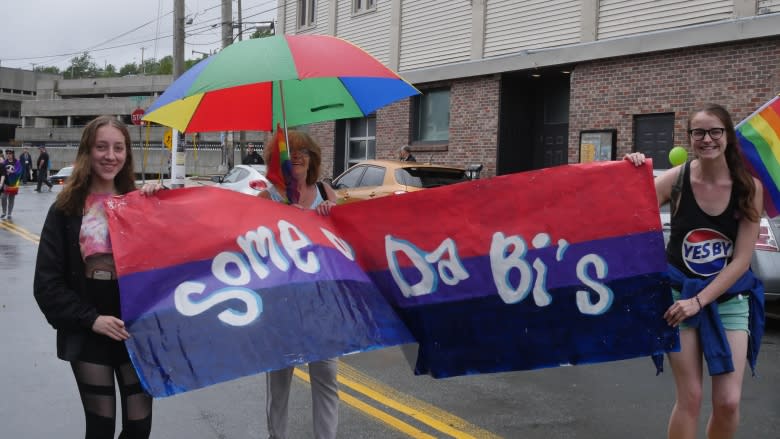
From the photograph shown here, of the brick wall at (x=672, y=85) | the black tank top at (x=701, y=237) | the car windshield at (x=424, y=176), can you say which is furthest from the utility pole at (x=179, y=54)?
the black tank top at (x=701, y=237)

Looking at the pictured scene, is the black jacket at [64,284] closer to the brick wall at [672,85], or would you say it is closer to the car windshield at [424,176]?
the car windshield at [424,176]

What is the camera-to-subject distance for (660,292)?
372 centimetres

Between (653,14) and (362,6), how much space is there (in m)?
11.3

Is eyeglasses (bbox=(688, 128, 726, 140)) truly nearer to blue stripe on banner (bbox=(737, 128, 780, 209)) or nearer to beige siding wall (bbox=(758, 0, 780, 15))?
blue stripe on banner (bbox=(737, 128, 780, 209))

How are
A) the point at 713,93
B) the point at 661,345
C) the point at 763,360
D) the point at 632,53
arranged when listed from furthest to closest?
the point at 632,53, the point at 713,93, the point at 763,360, the point at 661,345

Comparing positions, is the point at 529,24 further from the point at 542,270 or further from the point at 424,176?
the point at 542,270

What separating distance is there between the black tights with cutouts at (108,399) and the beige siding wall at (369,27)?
809 inches

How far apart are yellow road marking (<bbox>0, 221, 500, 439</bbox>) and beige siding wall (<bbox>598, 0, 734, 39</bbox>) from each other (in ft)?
37.0

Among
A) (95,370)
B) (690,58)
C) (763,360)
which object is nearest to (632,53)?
(690,58)

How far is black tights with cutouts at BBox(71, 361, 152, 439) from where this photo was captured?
10.5 feet

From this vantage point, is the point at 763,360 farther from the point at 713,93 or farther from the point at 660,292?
the point at 713,93

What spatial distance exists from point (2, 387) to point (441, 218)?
12.7ft

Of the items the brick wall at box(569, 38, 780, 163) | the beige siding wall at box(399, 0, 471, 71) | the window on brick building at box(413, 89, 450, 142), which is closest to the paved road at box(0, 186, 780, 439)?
the brick wall at box(569, 38, 780, 163)

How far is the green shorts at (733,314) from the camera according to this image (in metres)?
3.71
